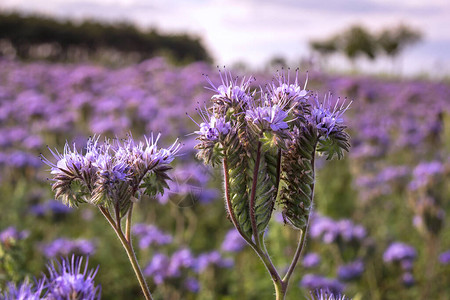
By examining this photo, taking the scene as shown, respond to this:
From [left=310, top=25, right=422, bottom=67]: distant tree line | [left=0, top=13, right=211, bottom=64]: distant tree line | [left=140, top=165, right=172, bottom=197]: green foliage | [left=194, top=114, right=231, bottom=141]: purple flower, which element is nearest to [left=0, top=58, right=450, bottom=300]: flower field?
[left=194, top=114, right=231, bottom=141]: purple flower

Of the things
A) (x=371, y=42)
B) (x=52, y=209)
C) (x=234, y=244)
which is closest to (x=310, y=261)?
(x=234, y=244)

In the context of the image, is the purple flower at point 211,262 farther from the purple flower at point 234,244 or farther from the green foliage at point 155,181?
the green foliage at point 155,181

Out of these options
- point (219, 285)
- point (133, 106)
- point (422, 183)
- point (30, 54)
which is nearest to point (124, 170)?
point (219, 285)

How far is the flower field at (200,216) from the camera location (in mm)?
4375

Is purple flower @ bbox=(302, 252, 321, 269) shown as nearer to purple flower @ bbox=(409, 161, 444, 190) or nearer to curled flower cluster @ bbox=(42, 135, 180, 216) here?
purple flower @ bbox=(409, 161, 444, 190)

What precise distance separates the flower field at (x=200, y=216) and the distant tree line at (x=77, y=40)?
15226 millimetres

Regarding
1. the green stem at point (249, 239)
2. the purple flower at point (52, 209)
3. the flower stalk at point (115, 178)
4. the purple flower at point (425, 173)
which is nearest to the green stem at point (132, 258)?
the flower stalk at point (115, 178)

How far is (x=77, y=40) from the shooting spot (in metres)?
27.3

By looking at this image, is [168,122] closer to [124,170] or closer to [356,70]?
[124,170]

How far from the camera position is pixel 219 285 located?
5168mm

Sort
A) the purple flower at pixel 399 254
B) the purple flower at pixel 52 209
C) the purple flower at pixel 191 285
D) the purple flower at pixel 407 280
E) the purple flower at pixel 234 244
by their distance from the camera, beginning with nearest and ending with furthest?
the purple flower at pixel 191 285 → the purple flower at pixel 407 280 → the purple flower at pixel 399 254 → the purple flower at pixel 234 244 → the purple flower at pixel 52 209

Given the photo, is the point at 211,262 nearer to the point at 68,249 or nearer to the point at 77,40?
the point at 68,249

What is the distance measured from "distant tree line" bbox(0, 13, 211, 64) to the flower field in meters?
15.2

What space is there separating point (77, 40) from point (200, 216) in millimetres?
22797
